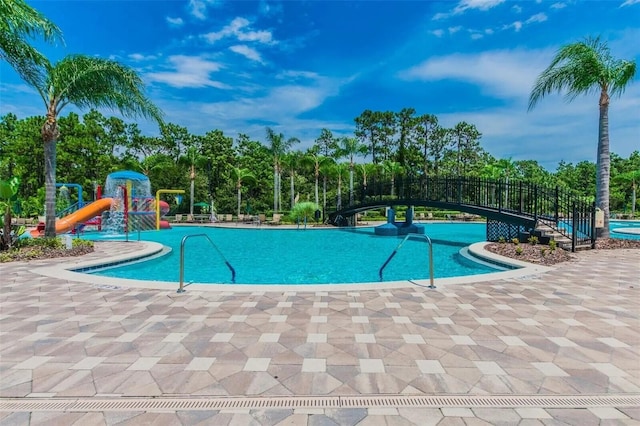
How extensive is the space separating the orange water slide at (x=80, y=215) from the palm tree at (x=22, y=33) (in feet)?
32.1

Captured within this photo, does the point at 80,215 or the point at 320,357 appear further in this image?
the point at 80,215

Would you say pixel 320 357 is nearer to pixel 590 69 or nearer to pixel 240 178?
pixel 590 69

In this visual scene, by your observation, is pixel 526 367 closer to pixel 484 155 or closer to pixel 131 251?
pixel 131 251

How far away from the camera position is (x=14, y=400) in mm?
2562

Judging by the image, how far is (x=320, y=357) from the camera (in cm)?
327

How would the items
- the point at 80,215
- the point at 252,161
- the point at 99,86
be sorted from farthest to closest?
the point at 252,161, the point at 80,215, the point at 99,86

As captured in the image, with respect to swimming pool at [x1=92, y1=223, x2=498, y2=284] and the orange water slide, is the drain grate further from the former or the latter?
the orange water slide

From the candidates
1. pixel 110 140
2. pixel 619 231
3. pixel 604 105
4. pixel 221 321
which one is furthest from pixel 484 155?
pixel 221 321

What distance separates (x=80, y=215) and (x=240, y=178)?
14424 mm

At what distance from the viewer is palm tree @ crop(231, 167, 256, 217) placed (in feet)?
99.7

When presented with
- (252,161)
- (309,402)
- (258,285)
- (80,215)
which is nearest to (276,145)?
(252,161)

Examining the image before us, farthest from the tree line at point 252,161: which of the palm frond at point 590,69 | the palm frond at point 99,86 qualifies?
the palm frond at point 99,86

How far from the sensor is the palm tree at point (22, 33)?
26.1 ft

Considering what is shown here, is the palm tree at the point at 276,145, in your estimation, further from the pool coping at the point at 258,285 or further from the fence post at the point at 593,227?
the fence post at the point at 593,227
